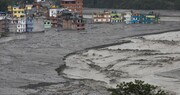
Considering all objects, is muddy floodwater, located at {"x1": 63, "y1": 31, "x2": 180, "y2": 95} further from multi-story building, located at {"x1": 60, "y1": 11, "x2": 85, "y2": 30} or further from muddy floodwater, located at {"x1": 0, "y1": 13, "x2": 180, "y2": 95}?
multi-story building, located at {"x1": 60, "y1": 11, "x2": 85, "y2": 30}

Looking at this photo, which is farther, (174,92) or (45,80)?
(45,80)

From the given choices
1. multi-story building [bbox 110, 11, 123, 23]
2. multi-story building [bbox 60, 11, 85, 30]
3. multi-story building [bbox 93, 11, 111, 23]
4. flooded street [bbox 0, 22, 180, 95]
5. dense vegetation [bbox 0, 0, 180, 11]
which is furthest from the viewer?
dense vegetation [bbox 0, 0, 180, 11]

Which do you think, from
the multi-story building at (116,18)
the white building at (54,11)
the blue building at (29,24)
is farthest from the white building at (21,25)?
the multi-story building at (116,18)

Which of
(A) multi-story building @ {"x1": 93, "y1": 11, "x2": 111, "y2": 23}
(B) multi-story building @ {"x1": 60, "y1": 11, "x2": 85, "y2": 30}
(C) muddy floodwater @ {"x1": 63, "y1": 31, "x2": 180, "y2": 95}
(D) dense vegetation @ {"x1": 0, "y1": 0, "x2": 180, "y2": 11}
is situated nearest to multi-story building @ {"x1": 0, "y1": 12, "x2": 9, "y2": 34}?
(B) multi-story building @ {"x1": 60, "y1": 11, "x2": 85, "y2": 30}

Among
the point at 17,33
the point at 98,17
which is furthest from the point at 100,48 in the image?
the point at 98,17

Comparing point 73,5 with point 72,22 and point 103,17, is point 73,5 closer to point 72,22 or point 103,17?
point 103,17

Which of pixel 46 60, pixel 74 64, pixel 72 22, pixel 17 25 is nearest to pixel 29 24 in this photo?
pixel 17 25

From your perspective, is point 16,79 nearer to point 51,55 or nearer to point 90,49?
point 51,55

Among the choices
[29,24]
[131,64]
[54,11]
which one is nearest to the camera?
[131,64]
